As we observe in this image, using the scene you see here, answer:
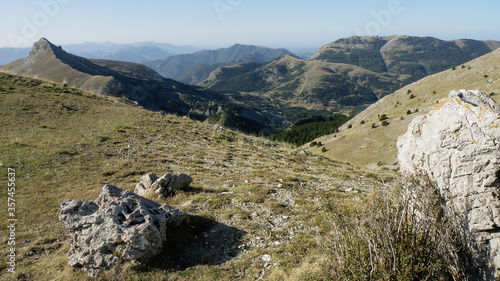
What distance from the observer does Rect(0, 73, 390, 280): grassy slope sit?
752cm

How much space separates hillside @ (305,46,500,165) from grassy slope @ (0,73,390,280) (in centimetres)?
3299

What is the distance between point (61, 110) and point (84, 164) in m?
16.6

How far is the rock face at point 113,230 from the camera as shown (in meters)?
7.01

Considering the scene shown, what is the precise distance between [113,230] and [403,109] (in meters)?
77.9

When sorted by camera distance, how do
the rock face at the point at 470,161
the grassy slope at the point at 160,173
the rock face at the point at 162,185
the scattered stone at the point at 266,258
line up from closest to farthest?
the rock face at the point at 470,161, the grassy slope at the point at 160,173, the scattered stone at the point at 266,258, the rock face at the point at 162,185

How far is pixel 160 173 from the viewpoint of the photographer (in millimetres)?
16047

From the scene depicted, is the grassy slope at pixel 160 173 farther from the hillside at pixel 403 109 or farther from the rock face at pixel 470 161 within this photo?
the hillside at pixel 403 109

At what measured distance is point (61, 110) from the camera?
27719mm

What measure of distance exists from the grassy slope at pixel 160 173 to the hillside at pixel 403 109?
33.0 metres

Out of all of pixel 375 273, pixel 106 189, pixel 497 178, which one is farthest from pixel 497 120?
pixel 106 189

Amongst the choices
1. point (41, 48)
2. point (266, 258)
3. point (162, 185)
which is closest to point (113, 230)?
point (266, 258)

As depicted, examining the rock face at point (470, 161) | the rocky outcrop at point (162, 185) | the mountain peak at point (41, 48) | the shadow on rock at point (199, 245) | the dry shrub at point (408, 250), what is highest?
the mountain peak at point (41, 48)

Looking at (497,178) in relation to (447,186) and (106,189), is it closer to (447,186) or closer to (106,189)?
(447,186)

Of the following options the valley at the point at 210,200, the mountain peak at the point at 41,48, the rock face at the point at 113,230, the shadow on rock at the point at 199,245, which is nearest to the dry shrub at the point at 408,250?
the valley at the point at 210,200
